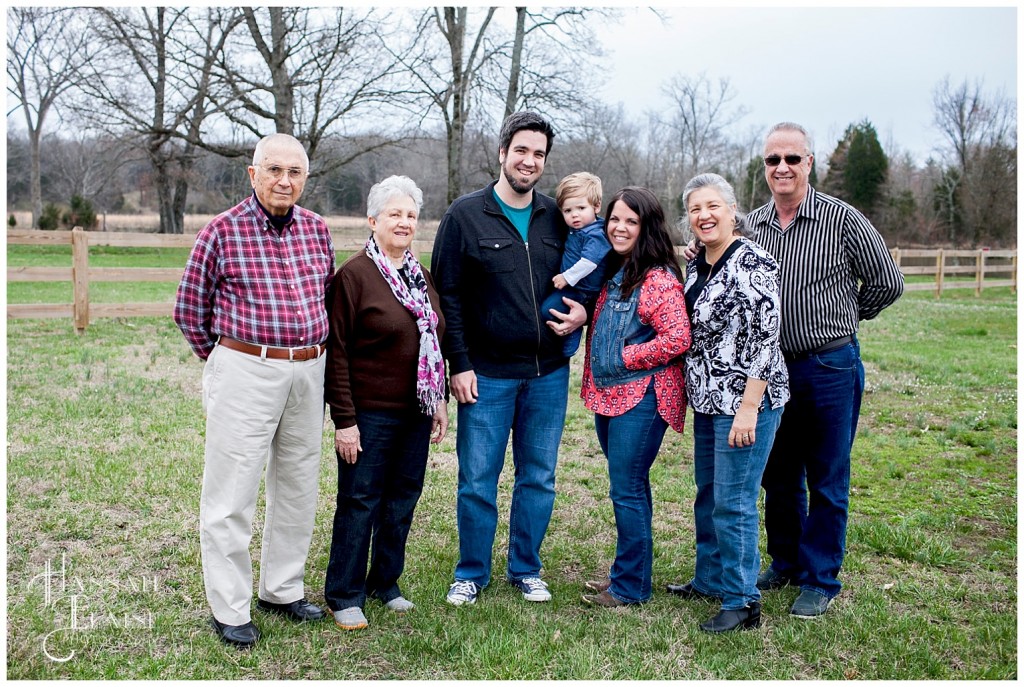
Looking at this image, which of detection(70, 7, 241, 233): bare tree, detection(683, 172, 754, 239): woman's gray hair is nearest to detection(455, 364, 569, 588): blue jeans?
detection(683, 172, 754, 239): woman's gray hair

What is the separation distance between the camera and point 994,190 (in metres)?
33.8

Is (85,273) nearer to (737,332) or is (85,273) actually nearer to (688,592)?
(688,592)

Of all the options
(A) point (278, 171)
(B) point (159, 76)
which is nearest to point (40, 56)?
(B) point (159, 76)

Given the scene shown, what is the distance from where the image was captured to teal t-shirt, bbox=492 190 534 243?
12.2 feet

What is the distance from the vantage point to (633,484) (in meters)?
3.58

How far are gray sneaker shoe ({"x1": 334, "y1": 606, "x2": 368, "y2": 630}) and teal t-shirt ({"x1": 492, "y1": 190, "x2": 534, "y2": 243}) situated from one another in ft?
5.86

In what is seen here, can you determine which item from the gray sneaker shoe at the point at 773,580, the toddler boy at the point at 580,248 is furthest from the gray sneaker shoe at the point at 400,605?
the gray sneaker shoe at the point at 773,580

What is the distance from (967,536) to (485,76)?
15117 millimetres

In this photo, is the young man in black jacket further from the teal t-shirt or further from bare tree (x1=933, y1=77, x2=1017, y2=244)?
bare tree (x1=933, y1=77, x2=1017, y2=244)

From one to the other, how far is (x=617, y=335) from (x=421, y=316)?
0.86 metres

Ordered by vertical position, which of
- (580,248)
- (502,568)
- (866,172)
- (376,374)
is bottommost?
(502,568)

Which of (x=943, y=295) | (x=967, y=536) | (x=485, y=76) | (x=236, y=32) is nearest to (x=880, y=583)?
(x=967, y=536)

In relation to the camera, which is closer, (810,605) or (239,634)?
(239,634)

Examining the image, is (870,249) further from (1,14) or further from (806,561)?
(1,14)
